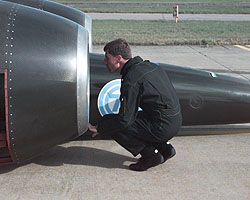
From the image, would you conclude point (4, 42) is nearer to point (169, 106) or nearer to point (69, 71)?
point (69, 71)

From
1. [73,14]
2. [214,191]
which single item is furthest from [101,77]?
[73,14]

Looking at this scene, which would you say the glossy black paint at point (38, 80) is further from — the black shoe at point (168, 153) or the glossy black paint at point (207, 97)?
the glossy black paint at point (207, 97)

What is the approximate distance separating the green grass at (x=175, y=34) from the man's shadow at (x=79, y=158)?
847 centimetres

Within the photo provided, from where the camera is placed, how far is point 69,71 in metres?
3.51

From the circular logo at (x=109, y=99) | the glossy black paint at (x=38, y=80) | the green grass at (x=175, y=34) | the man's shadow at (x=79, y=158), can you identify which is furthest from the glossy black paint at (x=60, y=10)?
the green grass at (x=175, y=34)

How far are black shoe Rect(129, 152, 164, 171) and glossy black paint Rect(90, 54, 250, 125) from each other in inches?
33.9

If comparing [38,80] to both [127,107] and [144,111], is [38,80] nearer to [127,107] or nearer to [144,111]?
[127,107]

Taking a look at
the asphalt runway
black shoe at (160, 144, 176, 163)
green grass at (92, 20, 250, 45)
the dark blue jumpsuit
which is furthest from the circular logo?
green grass at (92, 20, 250, 45)

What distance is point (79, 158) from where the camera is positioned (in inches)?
169

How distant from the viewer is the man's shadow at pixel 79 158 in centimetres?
412

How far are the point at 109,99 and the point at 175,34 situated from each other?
11191mm

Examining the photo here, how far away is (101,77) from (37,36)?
1.15 metres

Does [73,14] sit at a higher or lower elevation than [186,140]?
higher

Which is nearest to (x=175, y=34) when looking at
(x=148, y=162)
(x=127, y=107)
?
Answer: (x=148, y=162)
